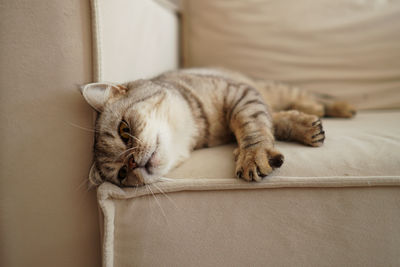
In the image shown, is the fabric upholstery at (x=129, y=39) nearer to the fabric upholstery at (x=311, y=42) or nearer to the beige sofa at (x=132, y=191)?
the beige sofa at (x=132, y=191)

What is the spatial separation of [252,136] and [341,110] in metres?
0.80

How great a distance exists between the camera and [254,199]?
68 cm

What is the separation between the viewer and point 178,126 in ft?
3.11

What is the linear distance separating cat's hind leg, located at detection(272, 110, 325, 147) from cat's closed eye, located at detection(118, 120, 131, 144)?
60 centimetres

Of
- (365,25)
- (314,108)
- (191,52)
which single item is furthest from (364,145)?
(191,52)

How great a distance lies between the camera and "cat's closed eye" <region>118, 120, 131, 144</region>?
0.82 metres

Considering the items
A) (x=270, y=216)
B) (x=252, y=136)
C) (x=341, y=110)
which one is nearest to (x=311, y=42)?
(x=341, y=110)

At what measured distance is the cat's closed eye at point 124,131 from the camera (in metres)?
0.82

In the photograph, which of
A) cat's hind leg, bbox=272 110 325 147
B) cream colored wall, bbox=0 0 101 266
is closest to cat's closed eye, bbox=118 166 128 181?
cream colored wall, bbox=0 0 101 266

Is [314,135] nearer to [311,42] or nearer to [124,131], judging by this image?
[124,131]

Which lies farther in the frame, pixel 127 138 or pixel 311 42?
pixel 311 42

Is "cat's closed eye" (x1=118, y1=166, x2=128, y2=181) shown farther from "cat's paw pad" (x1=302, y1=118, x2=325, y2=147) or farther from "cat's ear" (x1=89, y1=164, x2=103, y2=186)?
"cat's paw pad" (x1=302, y1=118, x2=325, y2=147)

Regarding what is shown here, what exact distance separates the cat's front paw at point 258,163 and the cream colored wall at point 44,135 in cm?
52

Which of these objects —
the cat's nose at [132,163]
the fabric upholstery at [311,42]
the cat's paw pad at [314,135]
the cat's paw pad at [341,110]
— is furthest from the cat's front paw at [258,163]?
the fabric upholstery at [311,42]
